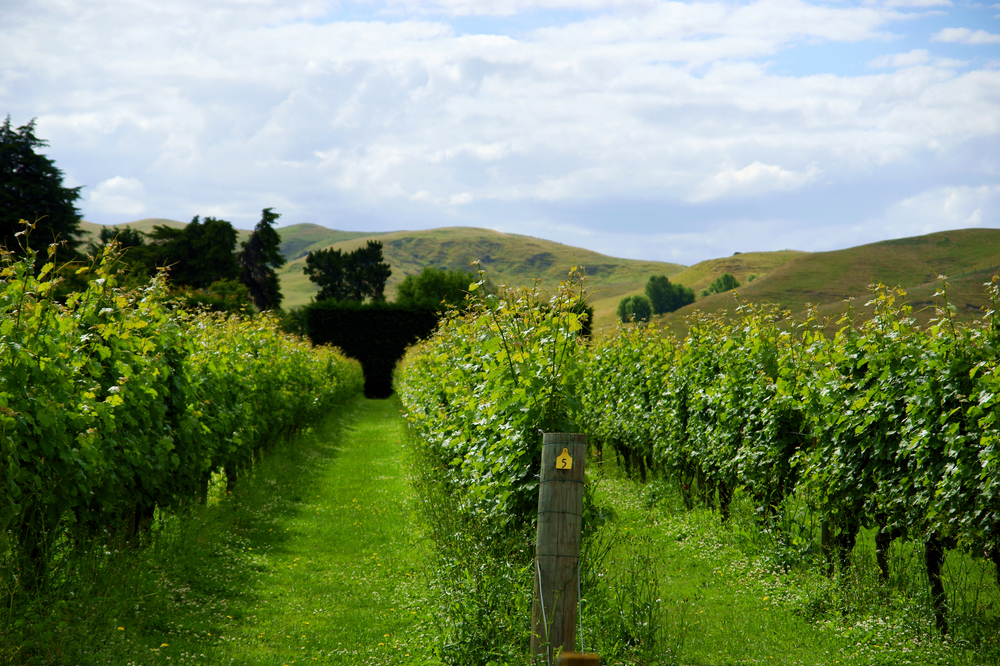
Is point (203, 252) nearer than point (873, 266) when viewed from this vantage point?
Yes

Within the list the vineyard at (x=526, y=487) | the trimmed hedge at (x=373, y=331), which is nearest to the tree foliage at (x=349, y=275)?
the trimmed hedge at (x=373, y=331)

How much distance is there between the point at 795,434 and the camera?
249 inches

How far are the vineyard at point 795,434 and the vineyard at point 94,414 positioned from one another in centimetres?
247

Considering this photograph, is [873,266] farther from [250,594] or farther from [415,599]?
[250,594]

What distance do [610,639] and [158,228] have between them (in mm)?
48799

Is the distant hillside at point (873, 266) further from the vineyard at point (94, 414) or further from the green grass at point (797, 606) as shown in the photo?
the vineyard at point (94, 414)

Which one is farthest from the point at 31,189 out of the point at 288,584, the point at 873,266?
the point at 873,266

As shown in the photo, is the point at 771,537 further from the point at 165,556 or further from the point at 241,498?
the point at 241,498

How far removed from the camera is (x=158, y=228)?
150 ft

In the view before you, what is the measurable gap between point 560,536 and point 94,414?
308cm

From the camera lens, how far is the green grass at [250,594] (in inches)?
162

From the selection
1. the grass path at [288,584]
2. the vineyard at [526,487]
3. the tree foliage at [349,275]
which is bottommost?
the grass path at [288,584]

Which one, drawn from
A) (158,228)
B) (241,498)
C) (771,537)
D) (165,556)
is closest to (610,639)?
(771,537)

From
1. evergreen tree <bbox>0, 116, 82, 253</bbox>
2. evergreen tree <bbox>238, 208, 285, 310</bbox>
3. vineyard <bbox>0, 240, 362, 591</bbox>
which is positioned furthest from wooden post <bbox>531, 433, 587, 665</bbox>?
evergreen tree <bbox>238, 208, 285, 310</bbox>
